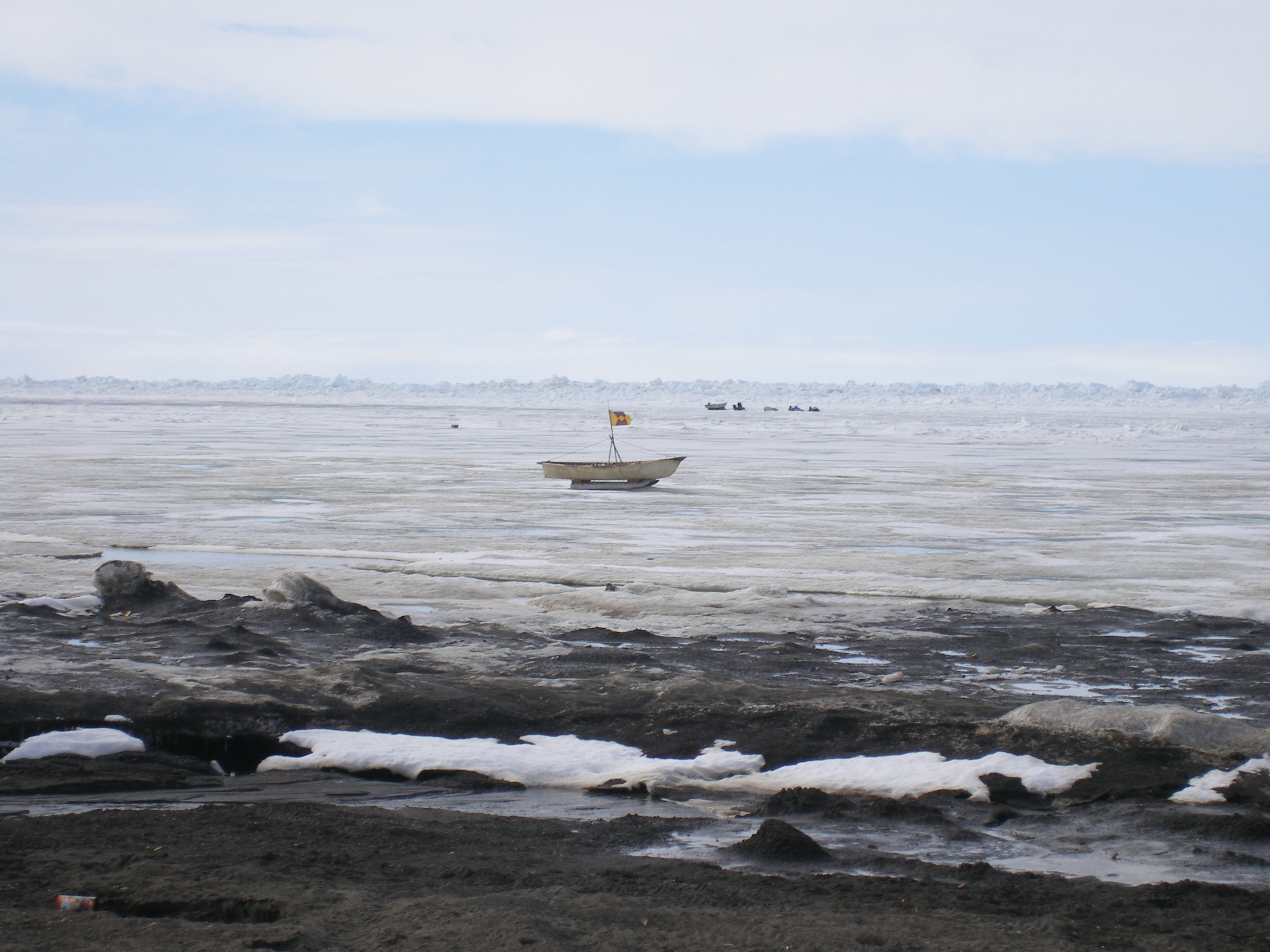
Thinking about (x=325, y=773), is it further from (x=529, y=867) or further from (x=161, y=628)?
(x=161, y=628)

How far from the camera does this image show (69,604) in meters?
12.2

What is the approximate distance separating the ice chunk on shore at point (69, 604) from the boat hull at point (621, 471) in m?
17.9

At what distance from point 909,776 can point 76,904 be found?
13.9ft

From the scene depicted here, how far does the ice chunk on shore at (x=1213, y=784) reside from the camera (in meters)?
6.40

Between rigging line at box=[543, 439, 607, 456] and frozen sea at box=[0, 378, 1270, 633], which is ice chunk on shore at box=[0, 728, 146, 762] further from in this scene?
rigging line at box=[543, 439, 607, 456]

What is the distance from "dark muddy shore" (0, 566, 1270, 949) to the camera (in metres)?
4.56

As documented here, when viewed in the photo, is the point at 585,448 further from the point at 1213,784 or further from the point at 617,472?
the point at 1213,784

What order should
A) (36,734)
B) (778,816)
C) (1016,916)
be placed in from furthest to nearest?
(36,734), (778,816), (1016,916)

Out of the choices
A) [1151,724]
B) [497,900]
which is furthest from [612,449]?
[497,900]

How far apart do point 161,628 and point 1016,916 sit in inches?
330

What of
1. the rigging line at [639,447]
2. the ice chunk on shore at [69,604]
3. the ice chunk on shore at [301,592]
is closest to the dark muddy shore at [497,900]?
the ice chunk on shore at [301,592]

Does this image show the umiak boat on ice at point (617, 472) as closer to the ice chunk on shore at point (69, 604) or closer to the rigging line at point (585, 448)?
the ice chunk on shore at point (69, 604)

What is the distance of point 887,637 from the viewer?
11352 mm

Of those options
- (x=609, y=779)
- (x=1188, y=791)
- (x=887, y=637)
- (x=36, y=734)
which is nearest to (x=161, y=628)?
(x=36, y=734)
